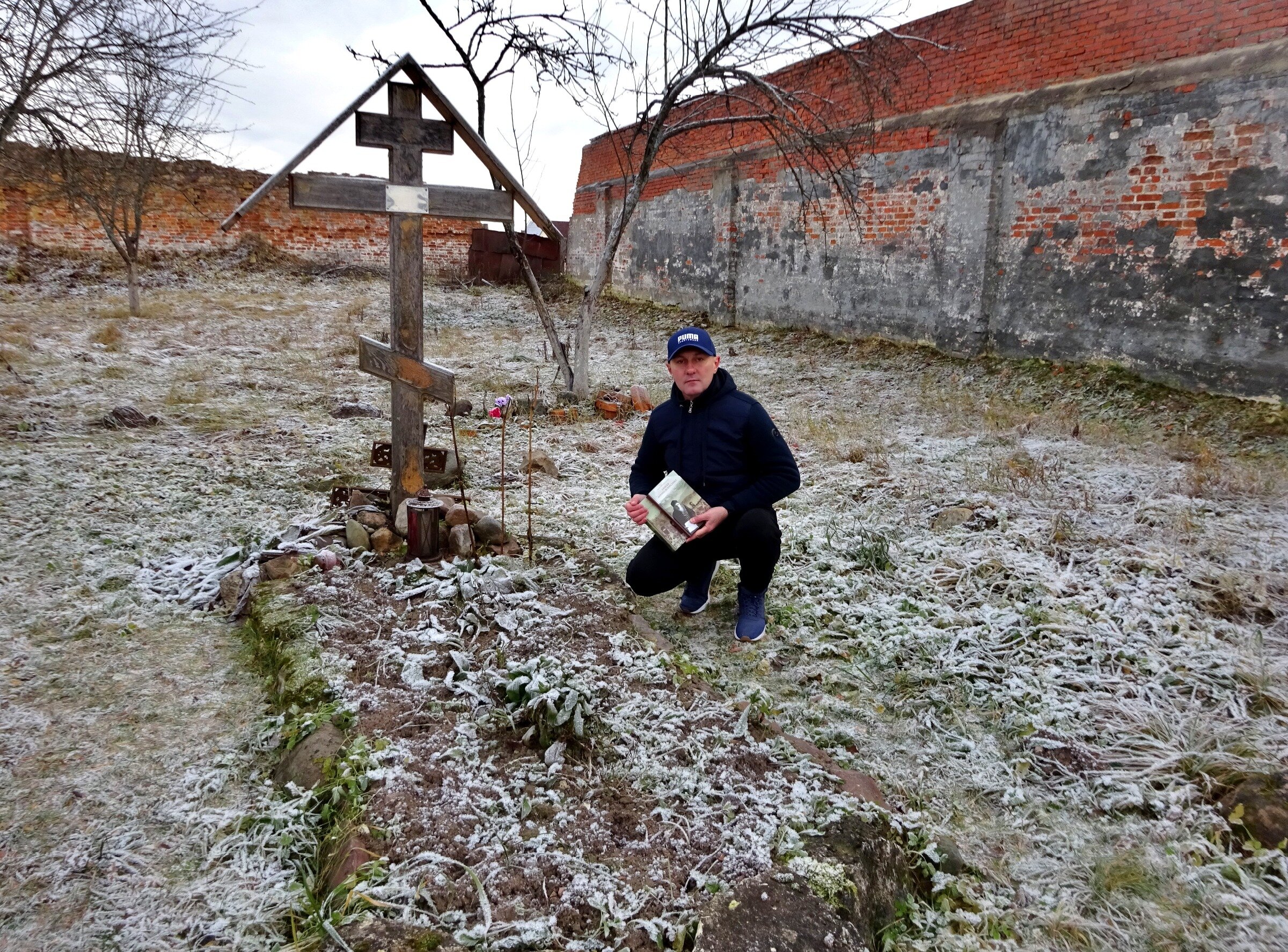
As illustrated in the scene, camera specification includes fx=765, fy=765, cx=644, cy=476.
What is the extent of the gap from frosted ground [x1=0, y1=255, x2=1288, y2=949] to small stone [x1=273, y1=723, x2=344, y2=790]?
9 cm

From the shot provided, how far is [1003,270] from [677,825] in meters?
8.17

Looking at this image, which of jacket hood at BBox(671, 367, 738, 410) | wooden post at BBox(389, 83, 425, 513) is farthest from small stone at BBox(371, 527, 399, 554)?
jacket hood at BBox(671, 367, 738, 410)

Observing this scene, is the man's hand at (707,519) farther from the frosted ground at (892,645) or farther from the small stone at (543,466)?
the small stone at (543,466)

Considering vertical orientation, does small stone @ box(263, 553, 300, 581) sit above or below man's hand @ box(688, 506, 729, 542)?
below

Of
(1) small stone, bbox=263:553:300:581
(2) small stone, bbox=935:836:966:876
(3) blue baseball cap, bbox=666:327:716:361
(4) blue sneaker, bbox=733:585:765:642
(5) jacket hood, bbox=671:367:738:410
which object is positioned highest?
(3) blue baseball cap, bbox=666:327:716:361

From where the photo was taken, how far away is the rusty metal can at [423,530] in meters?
3.83

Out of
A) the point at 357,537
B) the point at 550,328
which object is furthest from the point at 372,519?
Result: the point at 550,328

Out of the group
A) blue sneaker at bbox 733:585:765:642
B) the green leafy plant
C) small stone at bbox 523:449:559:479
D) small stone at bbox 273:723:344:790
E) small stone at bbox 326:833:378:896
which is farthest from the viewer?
small stone at bbox 523:449:559:479

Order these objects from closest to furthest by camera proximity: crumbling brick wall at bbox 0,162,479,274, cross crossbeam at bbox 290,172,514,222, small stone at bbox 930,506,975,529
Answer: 1. cross crossbeam at bbox 290,172,514,222
2. small stone at bbox 930,506,975,529
3. crumbling brick wall at bbox 0,162,479,274

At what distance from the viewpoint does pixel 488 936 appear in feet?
5.83

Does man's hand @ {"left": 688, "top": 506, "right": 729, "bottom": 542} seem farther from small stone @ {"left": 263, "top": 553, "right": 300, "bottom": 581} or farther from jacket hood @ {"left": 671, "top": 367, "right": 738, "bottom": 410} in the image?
small stone @ {"left": 263, "top": 553, "right": 300, "bottom": 581}

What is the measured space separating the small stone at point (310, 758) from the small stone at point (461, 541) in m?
1.42

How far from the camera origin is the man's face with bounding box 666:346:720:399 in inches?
129

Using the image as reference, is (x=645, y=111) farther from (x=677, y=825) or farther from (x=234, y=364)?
(x=677, y=825)
